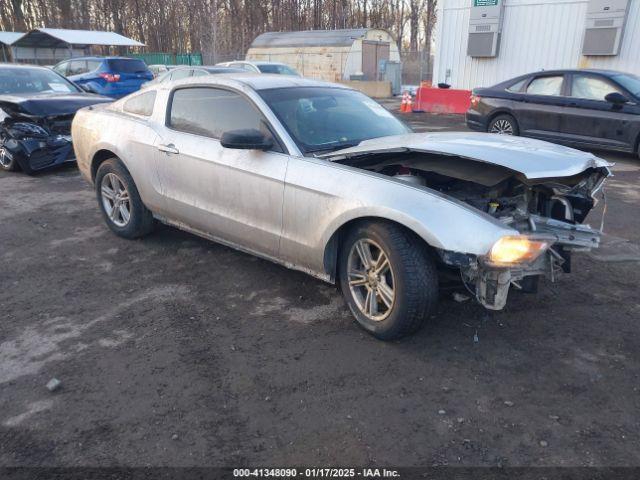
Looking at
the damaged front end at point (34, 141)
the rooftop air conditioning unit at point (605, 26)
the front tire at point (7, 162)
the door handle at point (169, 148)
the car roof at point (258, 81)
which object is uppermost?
the rooftop air conditioning unit at point (605, 26)

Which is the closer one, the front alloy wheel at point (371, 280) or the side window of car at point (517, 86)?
the front alloy wheel at point (371, 280)

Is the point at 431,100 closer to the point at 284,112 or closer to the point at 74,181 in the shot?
the point at 74,181

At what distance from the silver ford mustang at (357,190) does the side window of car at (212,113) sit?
0.01m

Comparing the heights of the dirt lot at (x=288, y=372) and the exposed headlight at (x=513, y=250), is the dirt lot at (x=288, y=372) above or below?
below

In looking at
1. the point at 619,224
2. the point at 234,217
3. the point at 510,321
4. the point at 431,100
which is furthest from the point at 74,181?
the point at 431,100

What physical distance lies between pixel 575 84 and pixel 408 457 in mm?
9021

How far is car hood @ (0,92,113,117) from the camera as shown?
26.0ft

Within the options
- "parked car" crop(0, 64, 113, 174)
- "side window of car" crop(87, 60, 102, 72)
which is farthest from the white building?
"parked car" crop(0, 64, 113, 174)

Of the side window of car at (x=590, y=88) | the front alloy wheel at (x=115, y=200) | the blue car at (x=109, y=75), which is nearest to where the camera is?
the front alloy wheel at (x=115, y=200)

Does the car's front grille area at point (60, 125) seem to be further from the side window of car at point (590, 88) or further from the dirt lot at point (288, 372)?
the side window of car at point (590, 88)

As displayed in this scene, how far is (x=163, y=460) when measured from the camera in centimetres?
240

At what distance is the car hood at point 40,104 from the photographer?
311 inches

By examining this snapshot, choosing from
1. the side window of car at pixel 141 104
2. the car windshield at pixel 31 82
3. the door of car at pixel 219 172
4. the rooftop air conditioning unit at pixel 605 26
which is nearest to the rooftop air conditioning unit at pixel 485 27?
the rooftop air conditioning unit at pixel 605 26

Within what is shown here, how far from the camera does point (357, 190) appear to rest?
325 centimetres
